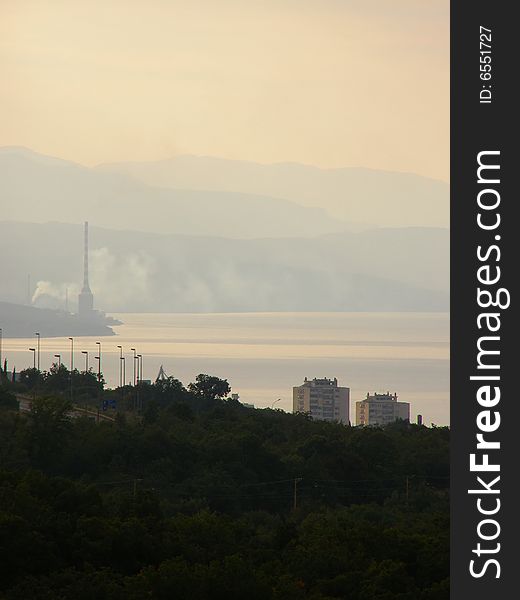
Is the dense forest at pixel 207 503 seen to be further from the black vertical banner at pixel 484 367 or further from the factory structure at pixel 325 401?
the factory structure at pixel 325 401

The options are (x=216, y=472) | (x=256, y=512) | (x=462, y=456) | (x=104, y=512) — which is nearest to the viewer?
(x=462, y=456)

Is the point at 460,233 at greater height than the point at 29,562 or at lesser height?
greater

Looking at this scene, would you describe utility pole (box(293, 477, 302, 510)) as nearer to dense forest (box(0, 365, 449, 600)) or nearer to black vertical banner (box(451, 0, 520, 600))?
dense forest (box(0, 365, 449, 600))

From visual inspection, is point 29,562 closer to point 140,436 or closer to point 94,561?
point 94,561

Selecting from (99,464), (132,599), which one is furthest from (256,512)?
(132,599)

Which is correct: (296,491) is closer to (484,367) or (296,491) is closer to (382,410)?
(484,367)

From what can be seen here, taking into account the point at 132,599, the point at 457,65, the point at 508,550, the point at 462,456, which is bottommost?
the point at 132,599

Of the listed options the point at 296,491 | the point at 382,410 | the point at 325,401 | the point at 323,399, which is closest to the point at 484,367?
the point at 296,491
